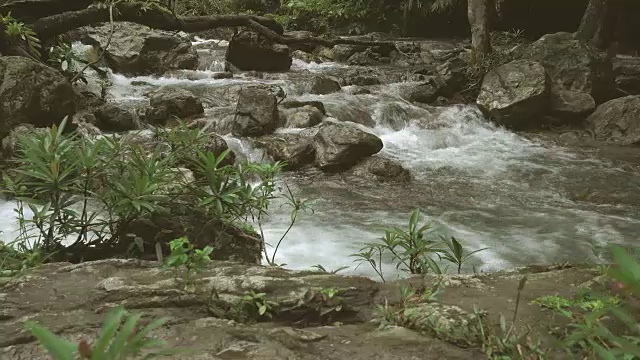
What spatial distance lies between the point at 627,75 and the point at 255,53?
8.95 metres

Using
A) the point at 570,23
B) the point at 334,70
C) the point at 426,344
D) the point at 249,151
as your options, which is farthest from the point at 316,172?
the point at 570,23

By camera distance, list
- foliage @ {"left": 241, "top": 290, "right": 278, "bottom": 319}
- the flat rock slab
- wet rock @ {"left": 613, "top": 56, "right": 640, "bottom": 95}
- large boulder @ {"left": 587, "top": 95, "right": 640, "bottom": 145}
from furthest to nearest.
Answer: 1. wet rock @ {"left": 613, "top": 56, "right": 640, "bottom": 95}
2. large boulder @ {"left": 587, "top": 95, "right": 640, "bottom": 145}
3. foliage @ {"left": 241, "top": 290, "right": 278, "bottom": 319}
4. the flat rock slab

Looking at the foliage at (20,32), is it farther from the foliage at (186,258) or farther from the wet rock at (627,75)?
the wet rock at (627,75)

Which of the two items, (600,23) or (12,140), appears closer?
(12,140)

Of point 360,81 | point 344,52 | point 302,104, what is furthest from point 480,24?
point 302,104

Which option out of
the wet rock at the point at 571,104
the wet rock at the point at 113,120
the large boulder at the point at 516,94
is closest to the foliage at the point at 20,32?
the wet rock at the point at 113,120

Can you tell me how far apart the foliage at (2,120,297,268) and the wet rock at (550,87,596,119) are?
857 centimetres

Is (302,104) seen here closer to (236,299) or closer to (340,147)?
(340,147)

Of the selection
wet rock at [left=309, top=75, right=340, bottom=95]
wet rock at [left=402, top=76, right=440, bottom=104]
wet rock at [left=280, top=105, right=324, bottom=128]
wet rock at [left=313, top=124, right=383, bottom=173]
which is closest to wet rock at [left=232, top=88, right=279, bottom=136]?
wet rock at [left=280, top=105, right=324, bottom=128]

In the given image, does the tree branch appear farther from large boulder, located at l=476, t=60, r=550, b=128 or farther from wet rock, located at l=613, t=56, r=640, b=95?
wet rock, located at l=613, t=56, r=640, b=95

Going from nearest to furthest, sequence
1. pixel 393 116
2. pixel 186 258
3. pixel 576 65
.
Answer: pixel 186 258 → pixel 393 116 → pixel 576 65

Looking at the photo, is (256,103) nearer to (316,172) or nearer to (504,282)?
(316,172)

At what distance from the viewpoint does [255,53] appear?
42.5ft

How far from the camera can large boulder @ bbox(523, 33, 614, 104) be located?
10.7 metres
